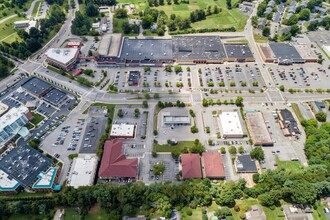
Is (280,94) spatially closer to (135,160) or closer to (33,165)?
(135,160)

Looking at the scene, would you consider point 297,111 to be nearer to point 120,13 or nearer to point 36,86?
point 36,86

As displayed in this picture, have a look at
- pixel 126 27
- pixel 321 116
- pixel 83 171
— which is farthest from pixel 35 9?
pixel 321 116

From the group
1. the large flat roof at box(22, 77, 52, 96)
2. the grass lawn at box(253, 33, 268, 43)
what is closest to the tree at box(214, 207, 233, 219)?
the large flat roof at box(22, 77, 52, 96)

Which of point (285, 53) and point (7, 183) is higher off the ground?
point (285, 53)

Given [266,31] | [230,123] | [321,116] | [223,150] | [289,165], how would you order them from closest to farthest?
1. [289,165]
2. [223,150]
3. [230,123]
4. [321,116]
5. [266,31]

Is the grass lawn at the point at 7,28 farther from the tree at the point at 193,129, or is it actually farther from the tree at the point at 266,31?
the tree at the point at 266,31

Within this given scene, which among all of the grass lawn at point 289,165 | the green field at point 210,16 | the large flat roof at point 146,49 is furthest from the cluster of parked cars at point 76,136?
the green field at point 210,16

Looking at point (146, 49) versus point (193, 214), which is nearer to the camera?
point (193, 214)
